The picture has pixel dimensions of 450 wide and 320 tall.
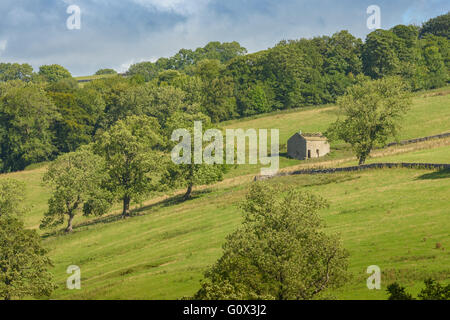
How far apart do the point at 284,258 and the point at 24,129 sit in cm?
12283

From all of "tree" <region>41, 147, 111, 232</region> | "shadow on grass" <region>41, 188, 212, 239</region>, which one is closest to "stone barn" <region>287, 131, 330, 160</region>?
"shadow on grass" <region>41, 188, 212, 239</region>

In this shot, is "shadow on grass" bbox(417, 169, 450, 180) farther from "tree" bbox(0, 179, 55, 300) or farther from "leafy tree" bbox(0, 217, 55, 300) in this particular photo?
"leafy tree" bbox(0, 217, 55, 300)

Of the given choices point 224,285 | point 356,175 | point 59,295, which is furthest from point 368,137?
point 224,285

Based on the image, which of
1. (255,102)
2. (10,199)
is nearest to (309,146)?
(10,199)

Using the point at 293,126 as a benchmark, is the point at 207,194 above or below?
below

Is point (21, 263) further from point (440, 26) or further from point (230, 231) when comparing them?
point (440, 26)

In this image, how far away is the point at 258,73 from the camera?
16575 centimetres

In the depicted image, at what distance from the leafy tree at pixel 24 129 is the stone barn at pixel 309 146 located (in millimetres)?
64453

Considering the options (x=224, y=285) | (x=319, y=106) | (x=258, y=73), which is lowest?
(x=224, y=285)

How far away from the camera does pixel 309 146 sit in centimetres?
10475
